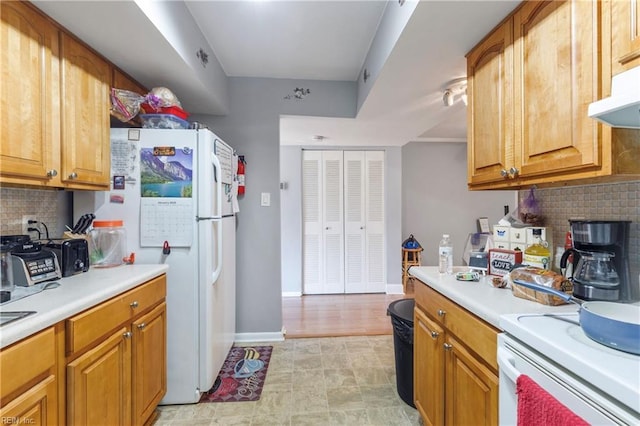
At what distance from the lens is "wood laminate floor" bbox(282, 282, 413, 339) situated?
2.86 metres

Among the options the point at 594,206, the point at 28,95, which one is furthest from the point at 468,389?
the point at 28,95

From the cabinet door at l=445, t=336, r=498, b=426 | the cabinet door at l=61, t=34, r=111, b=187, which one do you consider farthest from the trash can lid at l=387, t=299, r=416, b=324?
the cabinet door at l=61, t=34, r=111, b=187

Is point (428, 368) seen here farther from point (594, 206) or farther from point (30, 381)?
point (30, 381)

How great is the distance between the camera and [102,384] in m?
1.16

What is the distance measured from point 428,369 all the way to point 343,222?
2.74m

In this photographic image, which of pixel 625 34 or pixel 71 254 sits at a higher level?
pixel 625 34

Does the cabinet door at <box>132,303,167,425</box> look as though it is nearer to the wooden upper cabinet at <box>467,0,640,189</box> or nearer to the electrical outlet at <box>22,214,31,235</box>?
the electrical outlet at <box>22,214,31,235</box>

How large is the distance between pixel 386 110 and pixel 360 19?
860 mm

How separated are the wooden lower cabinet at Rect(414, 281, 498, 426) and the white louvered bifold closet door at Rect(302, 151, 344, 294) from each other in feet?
8.11

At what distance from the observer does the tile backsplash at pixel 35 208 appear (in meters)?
1.38

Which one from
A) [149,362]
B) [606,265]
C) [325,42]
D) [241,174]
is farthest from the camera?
[241,174]

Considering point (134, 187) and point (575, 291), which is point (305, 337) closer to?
point (134, 187)

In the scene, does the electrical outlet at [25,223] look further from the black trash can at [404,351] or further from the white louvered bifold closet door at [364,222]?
the white louvered bifold closet door at [364,222]

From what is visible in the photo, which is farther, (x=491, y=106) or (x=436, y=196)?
(x=436, y=196)
